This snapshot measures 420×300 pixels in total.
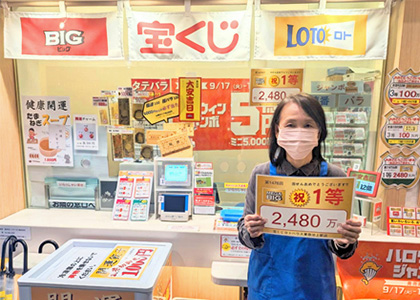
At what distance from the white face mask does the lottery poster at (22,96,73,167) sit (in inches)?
94.5

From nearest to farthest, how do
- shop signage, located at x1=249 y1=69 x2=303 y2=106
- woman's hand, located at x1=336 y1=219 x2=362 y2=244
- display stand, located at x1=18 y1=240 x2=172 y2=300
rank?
woman's hand, located at x1=336 y1=219 x2=362 y2=244 < display stand, located at x1=18 y1=240 x2=172 y2=300 < shop signage, located at x1=249 y1=69 x2=303 y2=106

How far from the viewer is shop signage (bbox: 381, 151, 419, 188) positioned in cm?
258

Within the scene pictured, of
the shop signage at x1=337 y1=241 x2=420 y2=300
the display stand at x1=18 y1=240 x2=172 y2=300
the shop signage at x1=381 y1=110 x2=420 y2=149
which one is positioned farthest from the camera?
the shop signage at x1=381 y1=110 x2=420 y2=149

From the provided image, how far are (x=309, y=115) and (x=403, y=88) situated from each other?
61.4 inches

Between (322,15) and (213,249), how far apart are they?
218 centimetres

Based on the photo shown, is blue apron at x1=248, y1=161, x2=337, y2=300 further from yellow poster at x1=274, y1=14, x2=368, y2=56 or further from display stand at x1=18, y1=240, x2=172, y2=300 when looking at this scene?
yellow poster at x1=274, y1=14, x2=368, y2=56

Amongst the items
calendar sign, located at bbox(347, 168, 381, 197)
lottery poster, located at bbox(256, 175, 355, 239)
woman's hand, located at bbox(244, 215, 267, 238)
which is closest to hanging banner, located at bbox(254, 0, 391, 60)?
calendar sign, located at bbox(347, 168, 381, 197)

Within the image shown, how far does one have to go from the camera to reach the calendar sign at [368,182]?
2.57m

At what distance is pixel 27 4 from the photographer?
285cm

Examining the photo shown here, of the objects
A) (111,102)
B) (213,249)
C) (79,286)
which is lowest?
(213,249)

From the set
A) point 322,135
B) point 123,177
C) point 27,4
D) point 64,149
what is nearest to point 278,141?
point 322,135

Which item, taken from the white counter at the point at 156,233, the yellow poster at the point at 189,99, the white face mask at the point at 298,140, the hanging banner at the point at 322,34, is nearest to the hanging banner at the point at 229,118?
the yellow poster at the point at 189,99

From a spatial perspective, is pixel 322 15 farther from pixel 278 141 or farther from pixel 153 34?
pixel 278 141

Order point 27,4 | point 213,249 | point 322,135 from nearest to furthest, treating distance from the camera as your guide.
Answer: point 322,135, point 213,249, point 27,4
